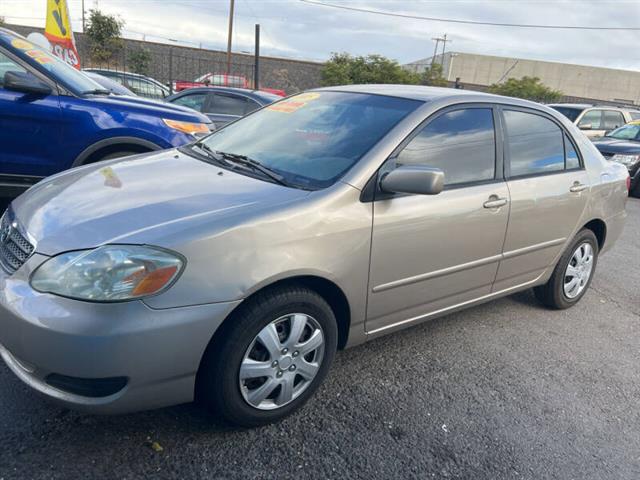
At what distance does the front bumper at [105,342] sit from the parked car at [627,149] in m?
9.57

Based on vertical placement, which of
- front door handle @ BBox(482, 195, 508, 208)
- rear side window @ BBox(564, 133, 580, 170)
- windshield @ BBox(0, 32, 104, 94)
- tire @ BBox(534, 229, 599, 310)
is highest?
windshield @ BBox(0, 32, 104, 94)

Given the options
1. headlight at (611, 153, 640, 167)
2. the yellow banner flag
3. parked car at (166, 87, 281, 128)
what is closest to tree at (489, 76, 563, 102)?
headlight at (611, 153, 640, 167)

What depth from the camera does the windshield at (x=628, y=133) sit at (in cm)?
1048

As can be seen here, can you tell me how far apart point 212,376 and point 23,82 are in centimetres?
353

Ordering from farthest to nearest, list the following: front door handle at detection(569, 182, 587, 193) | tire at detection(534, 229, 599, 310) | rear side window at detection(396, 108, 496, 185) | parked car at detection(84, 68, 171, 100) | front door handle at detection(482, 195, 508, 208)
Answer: parked car at detection(84, 68, 171, 100) < tire at detection(534, 229, 599, 310) < front door handle at detection(569, 182, 587, 193) < front door handle at detection(482, 195, 508, 208) < rear side window at detection(396, 108, 496, 185)

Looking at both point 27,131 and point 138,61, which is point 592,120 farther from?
point 138,61

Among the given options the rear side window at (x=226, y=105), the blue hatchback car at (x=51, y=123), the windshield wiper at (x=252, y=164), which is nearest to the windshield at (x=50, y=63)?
the blue hatchback car at (x=51, y=123)

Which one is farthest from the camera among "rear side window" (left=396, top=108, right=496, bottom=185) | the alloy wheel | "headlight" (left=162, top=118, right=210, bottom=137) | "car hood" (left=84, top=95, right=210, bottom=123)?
"headlight" (left=162, top=118, right=210, bottom=137)

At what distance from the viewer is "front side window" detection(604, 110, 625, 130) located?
1295 cm

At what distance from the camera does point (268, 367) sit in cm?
230

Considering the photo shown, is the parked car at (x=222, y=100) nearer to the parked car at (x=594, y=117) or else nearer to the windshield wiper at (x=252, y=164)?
the windshield wiper at (x=252, y=164)

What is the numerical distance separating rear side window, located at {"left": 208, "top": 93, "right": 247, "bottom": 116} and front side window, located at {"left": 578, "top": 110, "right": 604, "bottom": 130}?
26.6ft

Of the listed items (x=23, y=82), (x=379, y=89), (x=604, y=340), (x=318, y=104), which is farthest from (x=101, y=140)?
(x=604, y=340)

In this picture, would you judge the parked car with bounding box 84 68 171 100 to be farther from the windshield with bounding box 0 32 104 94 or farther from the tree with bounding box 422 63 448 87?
the tree with bounding box 422 63 448 87
